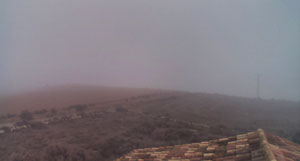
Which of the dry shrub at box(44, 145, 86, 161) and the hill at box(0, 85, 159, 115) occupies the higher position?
the dry shrub at box(44, 145, 86, 161)

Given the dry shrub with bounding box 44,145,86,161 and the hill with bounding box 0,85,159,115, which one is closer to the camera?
the dry shrub with bounding box 44,145,86,161

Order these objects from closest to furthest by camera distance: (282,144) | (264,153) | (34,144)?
1. (264,153)
2. (282,144)
3. (34,144)

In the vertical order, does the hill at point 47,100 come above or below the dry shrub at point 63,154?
below

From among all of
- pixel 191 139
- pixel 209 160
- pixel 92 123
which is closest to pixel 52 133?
pixel 92 123

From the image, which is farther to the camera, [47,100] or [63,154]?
[47,100]

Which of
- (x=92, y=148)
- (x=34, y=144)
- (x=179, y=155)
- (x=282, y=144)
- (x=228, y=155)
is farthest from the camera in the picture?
(x=34, y=144)

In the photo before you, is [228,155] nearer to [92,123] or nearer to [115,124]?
[115,124]

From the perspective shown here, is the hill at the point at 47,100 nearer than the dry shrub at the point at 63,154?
No

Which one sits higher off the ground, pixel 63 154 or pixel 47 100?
pixel 63 154

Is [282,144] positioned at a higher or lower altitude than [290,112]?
higher

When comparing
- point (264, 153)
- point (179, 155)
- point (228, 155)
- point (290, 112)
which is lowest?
point (290, 112)

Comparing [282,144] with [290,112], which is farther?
[290,112]
